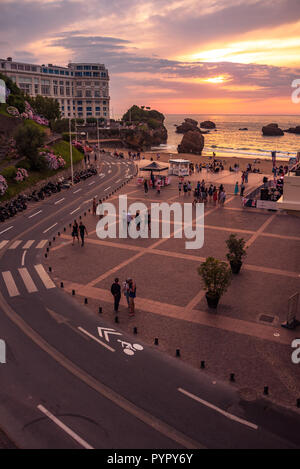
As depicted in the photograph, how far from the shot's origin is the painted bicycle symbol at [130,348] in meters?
14.0

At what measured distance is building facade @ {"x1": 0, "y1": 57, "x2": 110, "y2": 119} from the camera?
517 ft

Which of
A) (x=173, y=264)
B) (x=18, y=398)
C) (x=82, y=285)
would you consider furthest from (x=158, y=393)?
(x=173, y=264)

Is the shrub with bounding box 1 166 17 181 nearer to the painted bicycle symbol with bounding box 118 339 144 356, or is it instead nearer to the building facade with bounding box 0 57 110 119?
the painted bicycle symbol with bounding box 118 339 144 356

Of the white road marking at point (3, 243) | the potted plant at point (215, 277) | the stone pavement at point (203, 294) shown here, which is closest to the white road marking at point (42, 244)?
the stone pavement at point (203, 294)

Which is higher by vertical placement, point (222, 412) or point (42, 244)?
point (42, 244)

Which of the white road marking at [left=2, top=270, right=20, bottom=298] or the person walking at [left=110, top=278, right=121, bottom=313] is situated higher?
the person walking at [left=110, top=278, right=121, bottom=313]

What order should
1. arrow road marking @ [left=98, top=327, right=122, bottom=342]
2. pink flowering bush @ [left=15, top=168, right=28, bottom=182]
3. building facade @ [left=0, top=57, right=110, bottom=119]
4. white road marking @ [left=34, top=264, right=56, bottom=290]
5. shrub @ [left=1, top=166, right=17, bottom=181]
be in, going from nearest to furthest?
arrow road marking @ [left=98, top=327, right=122, bottom=342], white road marking @ [left=34, top=264, right=56, bottom=290], shrub @ [left=1, top=166, right=17, bottom=181], pink flowering bush @ [left=15, top=168, right=28, bottom=182], building facade @ [left=0, top=57, right=110, bottom=119]

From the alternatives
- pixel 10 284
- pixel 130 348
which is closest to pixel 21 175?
pixel 10 284

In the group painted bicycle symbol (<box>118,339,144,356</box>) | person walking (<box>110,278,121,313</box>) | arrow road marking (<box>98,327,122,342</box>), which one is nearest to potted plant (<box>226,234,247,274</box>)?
person walking (<box>110,278,121,313</box>)

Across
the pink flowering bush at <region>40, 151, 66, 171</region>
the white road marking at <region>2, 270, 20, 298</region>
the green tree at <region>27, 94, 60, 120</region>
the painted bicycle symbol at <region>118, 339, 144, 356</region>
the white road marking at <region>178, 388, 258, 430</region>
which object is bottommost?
the white road marking at <region>178, 388, 258, 430</region>

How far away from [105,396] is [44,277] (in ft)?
36.0

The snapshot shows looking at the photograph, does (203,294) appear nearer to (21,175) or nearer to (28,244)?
(28,244)

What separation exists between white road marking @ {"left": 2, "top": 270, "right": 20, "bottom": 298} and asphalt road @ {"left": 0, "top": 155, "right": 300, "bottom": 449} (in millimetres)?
1439

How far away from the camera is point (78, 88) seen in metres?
169
